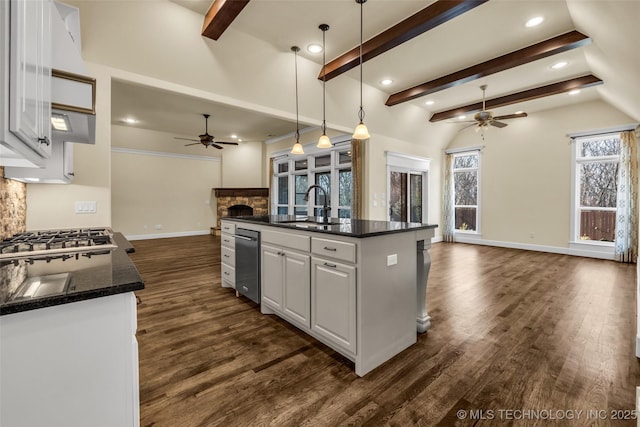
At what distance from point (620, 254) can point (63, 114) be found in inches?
315

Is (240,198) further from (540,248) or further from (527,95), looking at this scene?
(540,248)

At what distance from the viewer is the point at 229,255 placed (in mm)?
3561

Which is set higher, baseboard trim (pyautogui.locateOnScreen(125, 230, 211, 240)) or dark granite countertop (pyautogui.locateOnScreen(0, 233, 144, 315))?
dark granite countertop (pyautogui.locateOnScreen(0, 233, 144, 315))

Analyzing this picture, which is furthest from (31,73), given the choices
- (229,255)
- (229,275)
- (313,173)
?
(313,173)

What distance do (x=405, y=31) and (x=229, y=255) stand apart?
336 centimetres

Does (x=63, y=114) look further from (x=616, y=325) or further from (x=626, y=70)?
(x=626, y=70)

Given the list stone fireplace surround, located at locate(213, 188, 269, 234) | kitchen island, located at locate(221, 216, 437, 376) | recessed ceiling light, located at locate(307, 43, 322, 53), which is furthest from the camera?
stone fireplace surround, located at locate(213, 188, 269, 234)

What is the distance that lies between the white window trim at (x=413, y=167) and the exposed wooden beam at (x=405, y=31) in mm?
2581

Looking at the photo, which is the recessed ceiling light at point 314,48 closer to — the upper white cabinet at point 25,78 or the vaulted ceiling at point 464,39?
the vaulted ceiling at point 464,39

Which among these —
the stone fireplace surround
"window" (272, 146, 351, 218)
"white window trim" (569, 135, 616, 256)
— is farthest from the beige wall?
the stone fireplace surround

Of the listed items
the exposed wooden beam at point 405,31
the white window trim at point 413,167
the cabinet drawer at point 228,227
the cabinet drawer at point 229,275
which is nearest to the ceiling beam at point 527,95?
the white window trim at point 413,167

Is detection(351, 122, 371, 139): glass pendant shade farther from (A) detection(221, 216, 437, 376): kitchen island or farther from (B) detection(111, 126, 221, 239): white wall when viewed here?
(B) detection(111, 126, 221, 239): white wall

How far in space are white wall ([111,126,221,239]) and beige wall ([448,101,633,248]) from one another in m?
7.88

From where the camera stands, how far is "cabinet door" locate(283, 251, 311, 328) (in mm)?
2301
